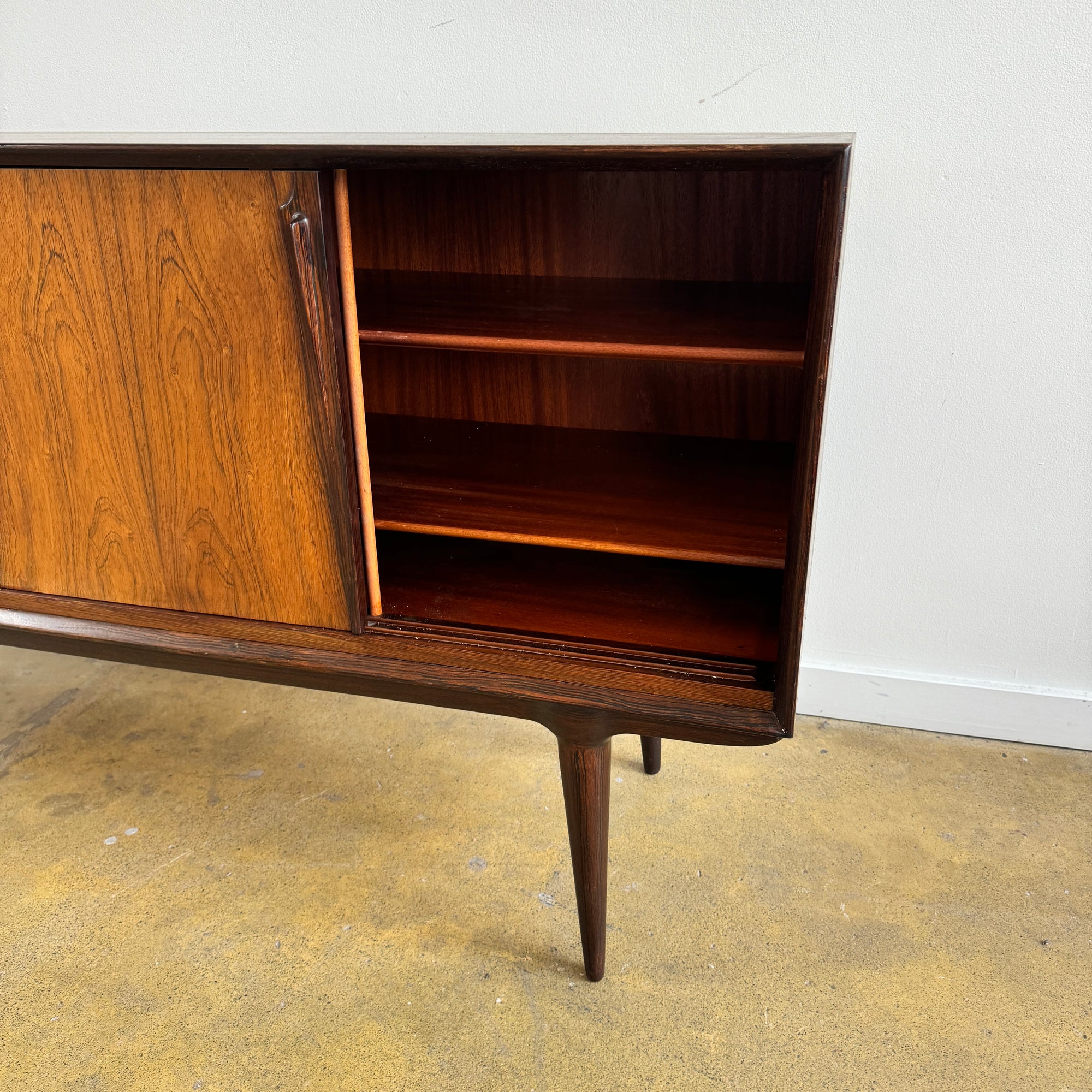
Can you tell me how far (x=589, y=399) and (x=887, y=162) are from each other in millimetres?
475

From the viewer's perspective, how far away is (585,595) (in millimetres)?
1083

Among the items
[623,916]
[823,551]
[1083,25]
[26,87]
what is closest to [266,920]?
[623,916]

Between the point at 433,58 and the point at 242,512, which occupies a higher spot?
the point at 433,58

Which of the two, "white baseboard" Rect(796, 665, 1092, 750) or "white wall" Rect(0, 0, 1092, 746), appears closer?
"white wall" Rect(0, 0, 1092, 746)

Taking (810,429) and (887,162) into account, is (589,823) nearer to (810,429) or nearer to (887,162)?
(810,429)

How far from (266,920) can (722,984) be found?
53 cm

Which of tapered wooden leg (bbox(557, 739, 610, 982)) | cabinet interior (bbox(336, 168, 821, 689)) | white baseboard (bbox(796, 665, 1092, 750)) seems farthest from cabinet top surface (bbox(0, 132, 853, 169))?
white baseboard (bbox(796, 665, 1092, 750))

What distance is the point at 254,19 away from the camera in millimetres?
1342

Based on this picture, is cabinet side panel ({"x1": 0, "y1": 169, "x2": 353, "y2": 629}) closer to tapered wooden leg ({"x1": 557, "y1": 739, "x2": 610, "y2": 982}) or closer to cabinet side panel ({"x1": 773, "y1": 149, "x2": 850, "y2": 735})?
tapered wooden leg ({"x1": 557, "y1": 739, "x2": 610, "y2": 982})

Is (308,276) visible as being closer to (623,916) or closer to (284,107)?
(284,107)

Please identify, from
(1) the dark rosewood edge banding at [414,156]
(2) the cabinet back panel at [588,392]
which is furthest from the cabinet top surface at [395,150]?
(2) the cabinet back panel at [588,392]

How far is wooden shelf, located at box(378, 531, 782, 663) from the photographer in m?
0.99

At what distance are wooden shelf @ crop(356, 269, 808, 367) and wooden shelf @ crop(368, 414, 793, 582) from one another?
174mm

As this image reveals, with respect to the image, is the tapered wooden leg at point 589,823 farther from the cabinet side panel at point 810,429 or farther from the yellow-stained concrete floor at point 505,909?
the cabinet side panel at point 810,429
